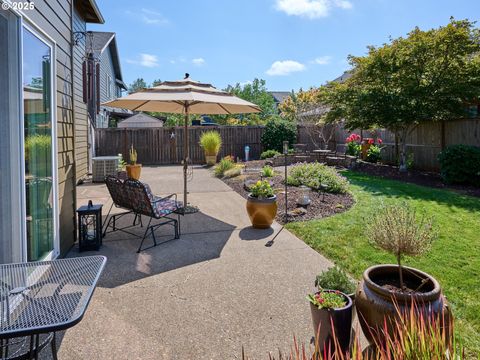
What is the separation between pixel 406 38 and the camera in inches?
412

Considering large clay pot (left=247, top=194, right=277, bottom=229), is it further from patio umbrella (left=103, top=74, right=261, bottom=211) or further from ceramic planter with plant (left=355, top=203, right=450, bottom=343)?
ceramic planter with plant (left=355, top=203, right=450, bottom=343)

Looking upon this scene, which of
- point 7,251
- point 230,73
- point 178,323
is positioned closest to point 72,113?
point 7,251

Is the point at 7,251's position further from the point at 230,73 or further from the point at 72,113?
the point at 230,73

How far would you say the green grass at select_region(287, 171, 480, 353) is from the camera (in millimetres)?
2939

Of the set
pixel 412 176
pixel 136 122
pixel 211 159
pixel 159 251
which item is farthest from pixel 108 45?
pixel 159 251

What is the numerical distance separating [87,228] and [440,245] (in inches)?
180

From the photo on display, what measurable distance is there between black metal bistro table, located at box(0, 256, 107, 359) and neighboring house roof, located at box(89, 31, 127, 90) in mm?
15029

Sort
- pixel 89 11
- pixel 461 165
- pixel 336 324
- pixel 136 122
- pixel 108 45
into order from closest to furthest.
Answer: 1. pixel 336 324
2. pixel 461 165
3. pixel 89 11
4. pixel 108 45
5. pixel 136 122

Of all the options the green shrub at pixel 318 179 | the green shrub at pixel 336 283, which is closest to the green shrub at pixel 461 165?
the green shrub at pixel 318 179

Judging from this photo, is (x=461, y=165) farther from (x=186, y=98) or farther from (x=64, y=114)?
(x=64, y=114)

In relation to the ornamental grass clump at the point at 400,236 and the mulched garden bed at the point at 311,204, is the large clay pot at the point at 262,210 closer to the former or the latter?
the mulched garden bed at the point at 311,204

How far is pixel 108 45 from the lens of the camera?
63.0 feet

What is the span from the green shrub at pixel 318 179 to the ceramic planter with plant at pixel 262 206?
2800 millimetres

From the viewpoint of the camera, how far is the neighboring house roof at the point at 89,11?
9.92 meters
